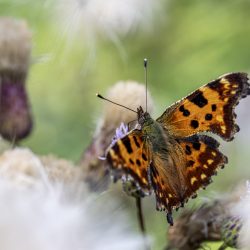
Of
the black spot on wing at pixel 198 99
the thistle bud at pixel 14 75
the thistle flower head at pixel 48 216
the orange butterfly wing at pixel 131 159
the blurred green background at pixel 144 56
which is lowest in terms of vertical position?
the thistle flower head at pixel 48 216

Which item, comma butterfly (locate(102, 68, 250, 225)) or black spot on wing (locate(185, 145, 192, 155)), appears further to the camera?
black spot on wing (locate(185, 145, 192, 155))

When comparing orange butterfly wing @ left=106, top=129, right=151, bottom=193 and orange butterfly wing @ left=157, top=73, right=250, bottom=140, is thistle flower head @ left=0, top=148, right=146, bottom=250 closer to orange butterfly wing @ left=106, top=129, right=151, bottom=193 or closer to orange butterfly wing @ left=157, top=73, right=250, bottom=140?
orange butterfly wing @ left=106, top=129, right=151, bottom=193

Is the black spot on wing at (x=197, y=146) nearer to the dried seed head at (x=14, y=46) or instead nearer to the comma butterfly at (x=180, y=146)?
the comma butterfly at (x=180, y=146)

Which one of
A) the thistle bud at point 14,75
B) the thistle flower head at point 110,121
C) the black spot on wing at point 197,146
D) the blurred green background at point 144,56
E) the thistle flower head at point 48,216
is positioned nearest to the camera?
the thistle flower head at point 48,216

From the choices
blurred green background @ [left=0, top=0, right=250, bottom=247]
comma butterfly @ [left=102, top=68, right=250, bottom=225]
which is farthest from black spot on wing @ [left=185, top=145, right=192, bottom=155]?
blurred green background @ [left=0, top=0, right=250, bottom=247]

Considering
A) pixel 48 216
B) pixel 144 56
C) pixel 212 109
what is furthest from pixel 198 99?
pixel 144 56

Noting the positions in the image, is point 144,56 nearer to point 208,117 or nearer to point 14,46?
point 14,46

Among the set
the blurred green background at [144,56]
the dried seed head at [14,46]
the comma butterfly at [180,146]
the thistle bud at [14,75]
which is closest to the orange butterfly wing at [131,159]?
the comma butterfly at [180,146]
